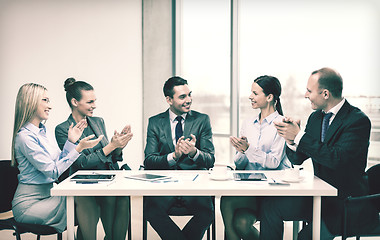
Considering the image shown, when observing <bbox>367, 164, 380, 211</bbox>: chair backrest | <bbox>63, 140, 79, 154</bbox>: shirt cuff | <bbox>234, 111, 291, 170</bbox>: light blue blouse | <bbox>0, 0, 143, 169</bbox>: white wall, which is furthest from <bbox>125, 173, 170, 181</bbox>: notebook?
<bbox>0, 0, 143, 169</bbox>: white wall

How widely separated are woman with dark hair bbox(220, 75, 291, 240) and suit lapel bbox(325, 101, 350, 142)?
1.67 feet

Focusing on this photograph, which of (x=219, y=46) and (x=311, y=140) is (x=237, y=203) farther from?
(x=219, y=46)

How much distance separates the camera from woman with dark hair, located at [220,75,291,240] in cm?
296

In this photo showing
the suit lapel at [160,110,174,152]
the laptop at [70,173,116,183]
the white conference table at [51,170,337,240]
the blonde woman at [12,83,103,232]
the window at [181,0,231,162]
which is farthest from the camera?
the window at [181,0,231,162]

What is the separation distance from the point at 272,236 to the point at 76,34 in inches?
153

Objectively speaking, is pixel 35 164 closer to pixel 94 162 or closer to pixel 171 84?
pixel 94 162

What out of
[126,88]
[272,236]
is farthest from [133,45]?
[272,236]

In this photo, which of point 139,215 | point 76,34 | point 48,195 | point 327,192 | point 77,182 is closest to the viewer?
point 327,192

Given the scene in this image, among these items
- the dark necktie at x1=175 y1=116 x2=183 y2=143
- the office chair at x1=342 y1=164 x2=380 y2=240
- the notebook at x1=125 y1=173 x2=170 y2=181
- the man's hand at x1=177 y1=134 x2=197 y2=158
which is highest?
the dark necktie at x1=175 y1=116 x2=183 y2=143

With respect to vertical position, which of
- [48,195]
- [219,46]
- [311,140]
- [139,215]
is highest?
[219,46]

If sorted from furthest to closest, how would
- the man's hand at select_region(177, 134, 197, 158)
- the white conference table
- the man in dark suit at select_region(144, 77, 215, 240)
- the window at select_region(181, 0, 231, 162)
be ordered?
the window at select_region(181, 0, 231, 162)
the man's hand at select_region(177, 134, 197, 158)
the man in dark suit at select_region(144, 77, 215, 240)
the white conference table

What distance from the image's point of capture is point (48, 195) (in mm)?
2885

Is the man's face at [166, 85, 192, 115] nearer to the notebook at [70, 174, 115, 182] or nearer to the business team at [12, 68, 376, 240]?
the business team at [12, 68, 376, 240]

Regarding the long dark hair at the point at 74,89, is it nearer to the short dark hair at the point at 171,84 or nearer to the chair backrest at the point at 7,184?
the short dark hair at the point at 171,84
